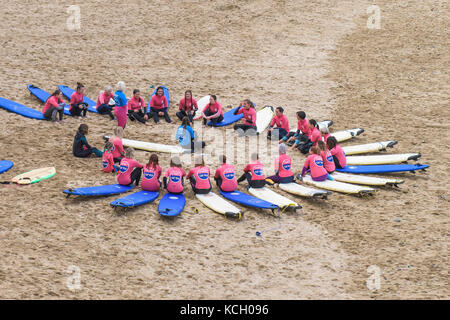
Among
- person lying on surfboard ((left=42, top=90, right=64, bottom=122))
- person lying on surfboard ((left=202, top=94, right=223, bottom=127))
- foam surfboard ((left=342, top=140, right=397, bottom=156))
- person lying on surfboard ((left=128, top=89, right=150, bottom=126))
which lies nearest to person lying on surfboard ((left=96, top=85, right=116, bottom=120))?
person lying on surfboard ((left=128, top=89, right=150, bottom=126))

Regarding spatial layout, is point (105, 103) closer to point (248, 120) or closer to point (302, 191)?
point (248, 120)

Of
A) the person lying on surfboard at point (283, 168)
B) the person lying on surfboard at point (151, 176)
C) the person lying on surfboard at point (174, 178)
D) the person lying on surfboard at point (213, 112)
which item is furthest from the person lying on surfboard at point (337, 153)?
the person lying on surfboard at point (151, 176)

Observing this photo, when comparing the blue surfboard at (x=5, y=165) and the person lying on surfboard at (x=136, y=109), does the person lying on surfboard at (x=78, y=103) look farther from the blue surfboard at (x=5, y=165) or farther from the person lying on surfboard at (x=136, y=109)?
the blue surfboard at (x=5, y=165)

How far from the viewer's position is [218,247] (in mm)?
11742

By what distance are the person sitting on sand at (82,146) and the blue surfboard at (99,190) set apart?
2.07m

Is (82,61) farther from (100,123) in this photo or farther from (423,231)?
(423,231)

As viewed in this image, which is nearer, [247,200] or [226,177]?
[247,200]

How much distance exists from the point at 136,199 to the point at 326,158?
5.60m

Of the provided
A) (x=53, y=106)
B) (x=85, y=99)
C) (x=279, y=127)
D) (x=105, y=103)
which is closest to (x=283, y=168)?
(x=279, y=127)

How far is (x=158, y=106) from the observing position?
61.6ft

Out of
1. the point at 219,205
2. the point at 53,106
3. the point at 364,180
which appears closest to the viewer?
the point at 219,205

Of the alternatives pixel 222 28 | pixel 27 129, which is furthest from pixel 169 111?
pixel 222 28

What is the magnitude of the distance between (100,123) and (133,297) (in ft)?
30.3

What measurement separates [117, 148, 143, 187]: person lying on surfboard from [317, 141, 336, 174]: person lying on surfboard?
17.1ft
